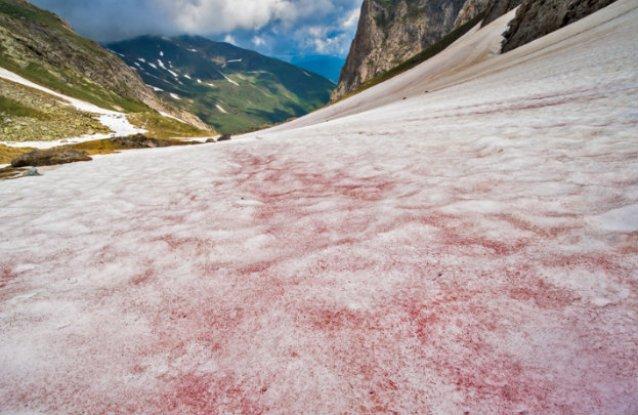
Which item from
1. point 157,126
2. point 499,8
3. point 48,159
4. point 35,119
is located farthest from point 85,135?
point 499,8

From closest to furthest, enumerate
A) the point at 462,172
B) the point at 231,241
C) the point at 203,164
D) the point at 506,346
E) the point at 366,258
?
Answer: the point at 506,346, the point at 366,258, the point at 231,241, the point at 462,172, the point at 203,164

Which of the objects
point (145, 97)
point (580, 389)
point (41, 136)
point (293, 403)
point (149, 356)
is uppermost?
point (145, 97)

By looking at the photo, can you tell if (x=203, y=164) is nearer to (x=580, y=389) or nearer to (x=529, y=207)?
(x=529, y=207)

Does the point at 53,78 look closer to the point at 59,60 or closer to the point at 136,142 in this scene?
the point at 59,60

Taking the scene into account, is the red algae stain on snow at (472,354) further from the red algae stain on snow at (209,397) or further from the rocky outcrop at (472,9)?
the rocky outcrop at (472,9)

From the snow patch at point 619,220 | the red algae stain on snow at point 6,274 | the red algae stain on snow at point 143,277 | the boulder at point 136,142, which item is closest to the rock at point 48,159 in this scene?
the red algae stain on snow at point 6,274

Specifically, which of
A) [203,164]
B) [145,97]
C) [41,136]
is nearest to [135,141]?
[41,136]
